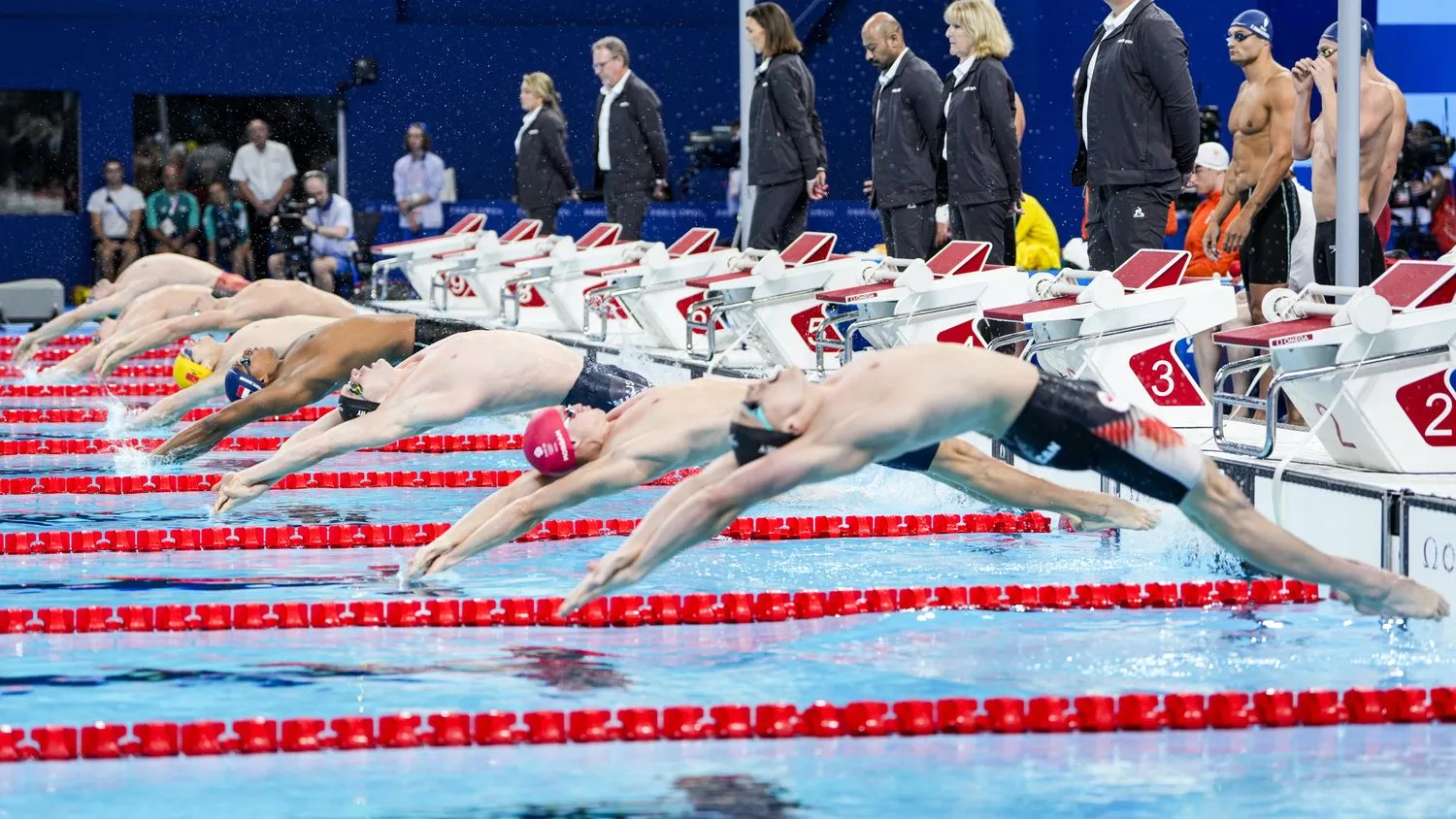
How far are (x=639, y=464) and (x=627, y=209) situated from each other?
820cm

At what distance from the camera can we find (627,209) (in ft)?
42.5

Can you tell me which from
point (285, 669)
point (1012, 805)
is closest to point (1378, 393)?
point (1012, 805)

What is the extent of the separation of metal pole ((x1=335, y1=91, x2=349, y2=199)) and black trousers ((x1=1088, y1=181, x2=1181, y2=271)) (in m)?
12.8

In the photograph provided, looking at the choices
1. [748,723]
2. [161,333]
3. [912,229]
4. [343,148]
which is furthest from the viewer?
[343,148]

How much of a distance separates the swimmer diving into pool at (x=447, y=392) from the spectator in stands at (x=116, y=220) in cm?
1186

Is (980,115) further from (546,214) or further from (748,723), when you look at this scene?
(546,214)

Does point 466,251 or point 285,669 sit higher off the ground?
point 466,251

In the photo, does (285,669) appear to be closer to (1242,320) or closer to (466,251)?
(1242,320)

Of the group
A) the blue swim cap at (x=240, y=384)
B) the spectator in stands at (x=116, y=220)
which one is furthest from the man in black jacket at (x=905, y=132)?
the spectator in stands at (x=116, y=220)

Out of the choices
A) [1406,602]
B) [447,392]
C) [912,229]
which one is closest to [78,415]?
[912,229]

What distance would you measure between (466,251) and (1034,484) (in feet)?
32.5

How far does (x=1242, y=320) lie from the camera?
7.39m

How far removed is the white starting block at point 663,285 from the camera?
10.6 m

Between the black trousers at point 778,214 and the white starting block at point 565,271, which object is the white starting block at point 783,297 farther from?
the white starting block at point 565,271
